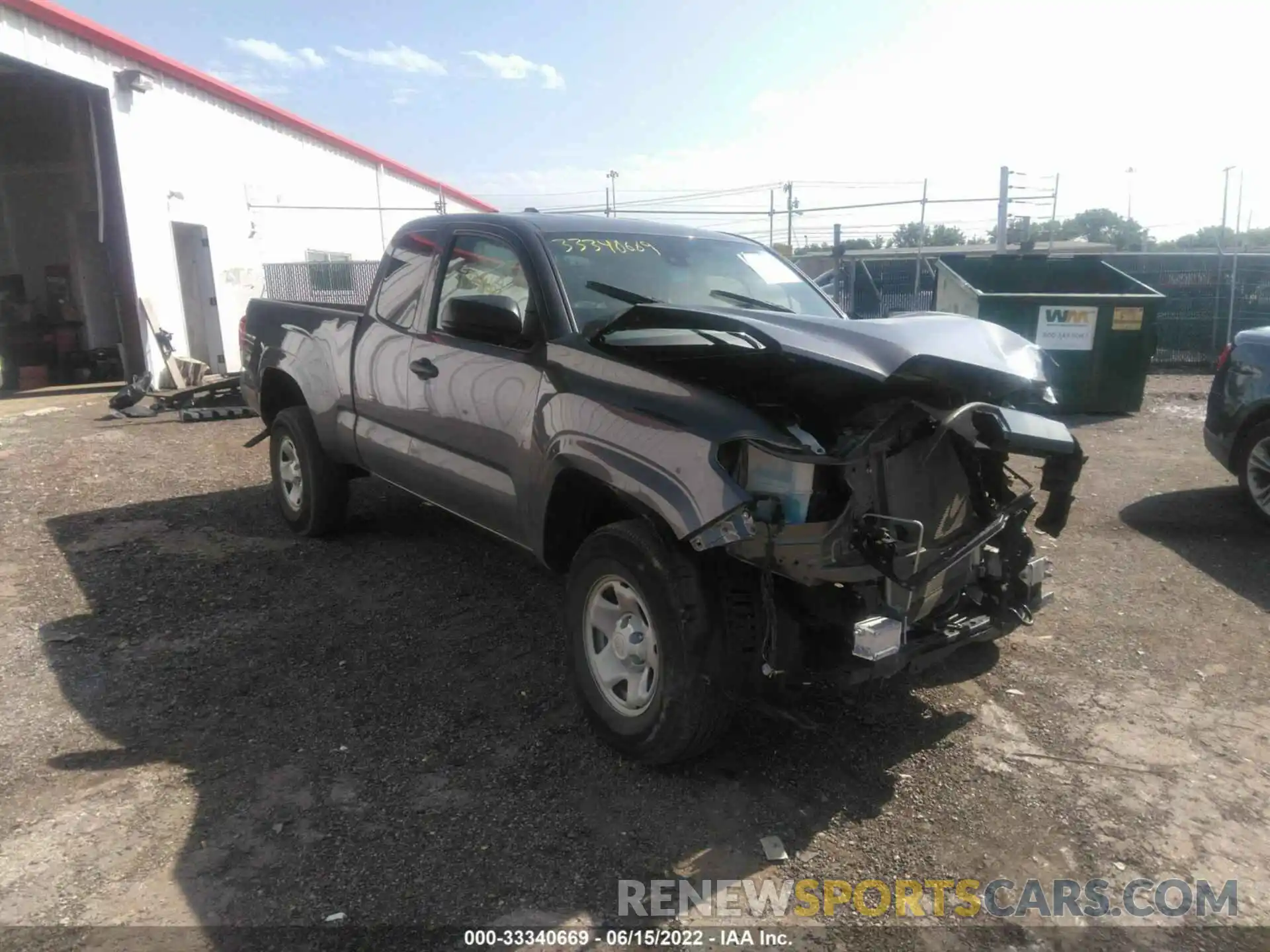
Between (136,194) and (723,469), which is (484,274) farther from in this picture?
(136,194)

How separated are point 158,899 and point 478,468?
213 cm

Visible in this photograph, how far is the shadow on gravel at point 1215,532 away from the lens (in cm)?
526

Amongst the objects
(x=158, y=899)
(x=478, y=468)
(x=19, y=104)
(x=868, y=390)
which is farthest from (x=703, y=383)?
(x=19, y=104)

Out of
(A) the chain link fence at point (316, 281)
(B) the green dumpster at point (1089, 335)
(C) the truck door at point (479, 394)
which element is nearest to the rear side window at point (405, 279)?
(C) the truck door at point (479, 394)

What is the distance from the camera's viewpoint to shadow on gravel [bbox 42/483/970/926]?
9.12 feet

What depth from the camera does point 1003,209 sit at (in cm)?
1603

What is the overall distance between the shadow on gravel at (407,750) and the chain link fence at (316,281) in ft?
37.8

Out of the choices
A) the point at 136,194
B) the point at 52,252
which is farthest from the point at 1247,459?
the point at 52,252

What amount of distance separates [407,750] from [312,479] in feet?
9.03

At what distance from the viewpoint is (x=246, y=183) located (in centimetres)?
1591

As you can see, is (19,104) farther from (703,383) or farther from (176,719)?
(703,383)

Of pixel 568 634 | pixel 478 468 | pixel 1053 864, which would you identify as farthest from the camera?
pixel 478 468

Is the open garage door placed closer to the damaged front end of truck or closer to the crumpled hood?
the crumpled hood

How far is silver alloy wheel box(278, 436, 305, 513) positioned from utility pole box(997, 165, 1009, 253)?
1350 centimetres
